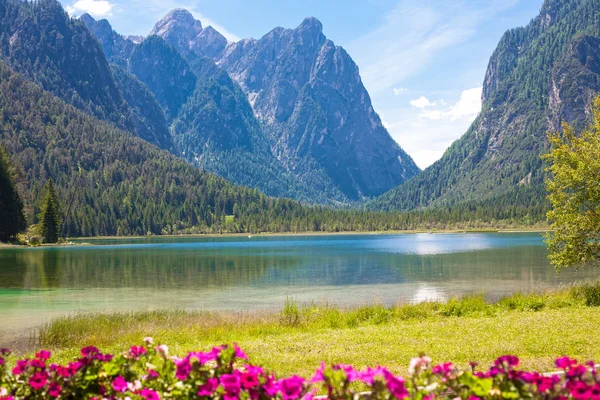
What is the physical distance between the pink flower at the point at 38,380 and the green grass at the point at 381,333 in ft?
24.4

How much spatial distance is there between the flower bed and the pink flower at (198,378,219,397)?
1cm

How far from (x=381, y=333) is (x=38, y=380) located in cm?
1461

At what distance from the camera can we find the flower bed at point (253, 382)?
693cm

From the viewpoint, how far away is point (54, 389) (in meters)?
7.85

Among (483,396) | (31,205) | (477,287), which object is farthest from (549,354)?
(31,205)

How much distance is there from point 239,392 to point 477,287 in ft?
153

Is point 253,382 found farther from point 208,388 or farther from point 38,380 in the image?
point 38,380

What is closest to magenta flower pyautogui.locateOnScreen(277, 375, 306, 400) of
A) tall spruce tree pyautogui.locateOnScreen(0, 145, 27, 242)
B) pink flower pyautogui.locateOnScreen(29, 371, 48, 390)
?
pink flower pyautogui.locateOnScreen(29, 371, 48, 390)

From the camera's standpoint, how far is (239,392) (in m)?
7.22

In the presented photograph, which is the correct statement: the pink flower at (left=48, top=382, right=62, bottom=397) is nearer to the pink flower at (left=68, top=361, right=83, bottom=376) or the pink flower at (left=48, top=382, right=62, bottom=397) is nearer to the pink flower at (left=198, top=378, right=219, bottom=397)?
the pink flower at (left=68, top=361, right=83, bottom=376)

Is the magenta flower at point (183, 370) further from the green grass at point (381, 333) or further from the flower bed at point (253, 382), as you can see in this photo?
the green grass at point (381, 333)

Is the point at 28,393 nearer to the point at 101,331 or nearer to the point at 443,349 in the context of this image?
the point at 443,349

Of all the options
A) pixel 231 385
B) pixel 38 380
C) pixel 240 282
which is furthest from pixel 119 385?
pixel 240 282

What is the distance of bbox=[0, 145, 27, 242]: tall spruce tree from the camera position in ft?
408
